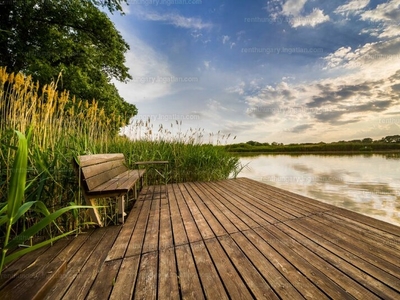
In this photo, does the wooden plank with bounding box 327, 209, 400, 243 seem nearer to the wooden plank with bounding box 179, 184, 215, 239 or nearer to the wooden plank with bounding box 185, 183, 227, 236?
the wooden plank with bounding box 185, 183, 227, 236

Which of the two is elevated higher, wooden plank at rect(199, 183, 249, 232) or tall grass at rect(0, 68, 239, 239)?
tall grass at rect(0, 68, 239, 239)

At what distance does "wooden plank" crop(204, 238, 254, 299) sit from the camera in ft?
3.28

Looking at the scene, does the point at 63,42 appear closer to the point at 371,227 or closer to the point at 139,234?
the point at 139,234

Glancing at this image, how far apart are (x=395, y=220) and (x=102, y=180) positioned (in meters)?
4.06

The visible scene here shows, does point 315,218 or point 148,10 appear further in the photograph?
point 148,10

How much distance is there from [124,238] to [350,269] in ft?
6.15

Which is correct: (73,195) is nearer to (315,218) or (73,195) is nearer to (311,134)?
(315,218)

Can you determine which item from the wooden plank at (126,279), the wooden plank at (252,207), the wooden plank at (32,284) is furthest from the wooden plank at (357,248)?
the wooden plank at (32,284)

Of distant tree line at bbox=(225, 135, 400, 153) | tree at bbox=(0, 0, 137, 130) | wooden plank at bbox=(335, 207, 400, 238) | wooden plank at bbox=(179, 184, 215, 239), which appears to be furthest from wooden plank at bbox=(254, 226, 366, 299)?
distant tree line at bbox=(225, 135, 400, 153)

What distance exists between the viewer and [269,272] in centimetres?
118

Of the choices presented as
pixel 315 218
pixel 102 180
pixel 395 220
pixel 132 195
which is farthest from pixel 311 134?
pixel 102 180

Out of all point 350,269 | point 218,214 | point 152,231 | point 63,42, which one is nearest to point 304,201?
point 218,214

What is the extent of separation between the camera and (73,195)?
1.94 m

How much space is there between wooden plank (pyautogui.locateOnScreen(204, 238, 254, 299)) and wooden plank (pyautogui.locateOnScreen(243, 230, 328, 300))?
30 cm
